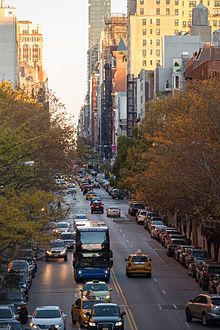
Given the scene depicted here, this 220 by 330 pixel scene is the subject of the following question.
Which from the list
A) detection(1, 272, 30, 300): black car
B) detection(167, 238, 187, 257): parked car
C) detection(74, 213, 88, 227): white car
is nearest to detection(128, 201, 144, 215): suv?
detection(74, 213, 88, 227): white car

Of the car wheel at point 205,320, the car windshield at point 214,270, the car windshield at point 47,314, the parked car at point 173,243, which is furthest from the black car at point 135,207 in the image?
the car windshield at point 47,314

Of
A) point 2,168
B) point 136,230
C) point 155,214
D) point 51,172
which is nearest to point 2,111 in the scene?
point 2,168

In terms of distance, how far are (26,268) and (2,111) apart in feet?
34.5

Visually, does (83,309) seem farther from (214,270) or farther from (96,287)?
(214,270)

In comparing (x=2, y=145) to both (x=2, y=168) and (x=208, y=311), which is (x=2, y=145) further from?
(x=208, y=311)

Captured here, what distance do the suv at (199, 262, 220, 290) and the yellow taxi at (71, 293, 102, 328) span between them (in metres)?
13.3

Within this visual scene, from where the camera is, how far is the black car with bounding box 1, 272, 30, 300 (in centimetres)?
4877

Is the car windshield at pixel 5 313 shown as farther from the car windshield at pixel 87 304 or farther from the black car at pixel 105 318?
the car windshield at pixel 87 304

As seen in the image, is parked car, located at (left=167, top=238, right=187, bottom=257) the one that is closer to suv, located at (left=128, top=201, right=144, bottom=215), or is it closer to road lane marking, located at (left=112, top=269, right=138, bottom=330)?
road lane marking, located at (left=112, top=269, right=138, bottom=330)

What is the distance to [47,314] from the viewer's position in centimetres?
3903

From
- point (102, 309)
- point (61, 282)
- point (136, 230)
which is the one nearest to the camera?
point (102, 309)

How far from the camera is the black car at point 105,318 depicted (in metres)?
38.2

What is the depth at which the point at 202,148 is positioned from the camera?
56125 millimetres

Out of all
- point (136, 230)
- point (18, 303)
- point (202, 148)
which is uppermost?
point (202, 148)
